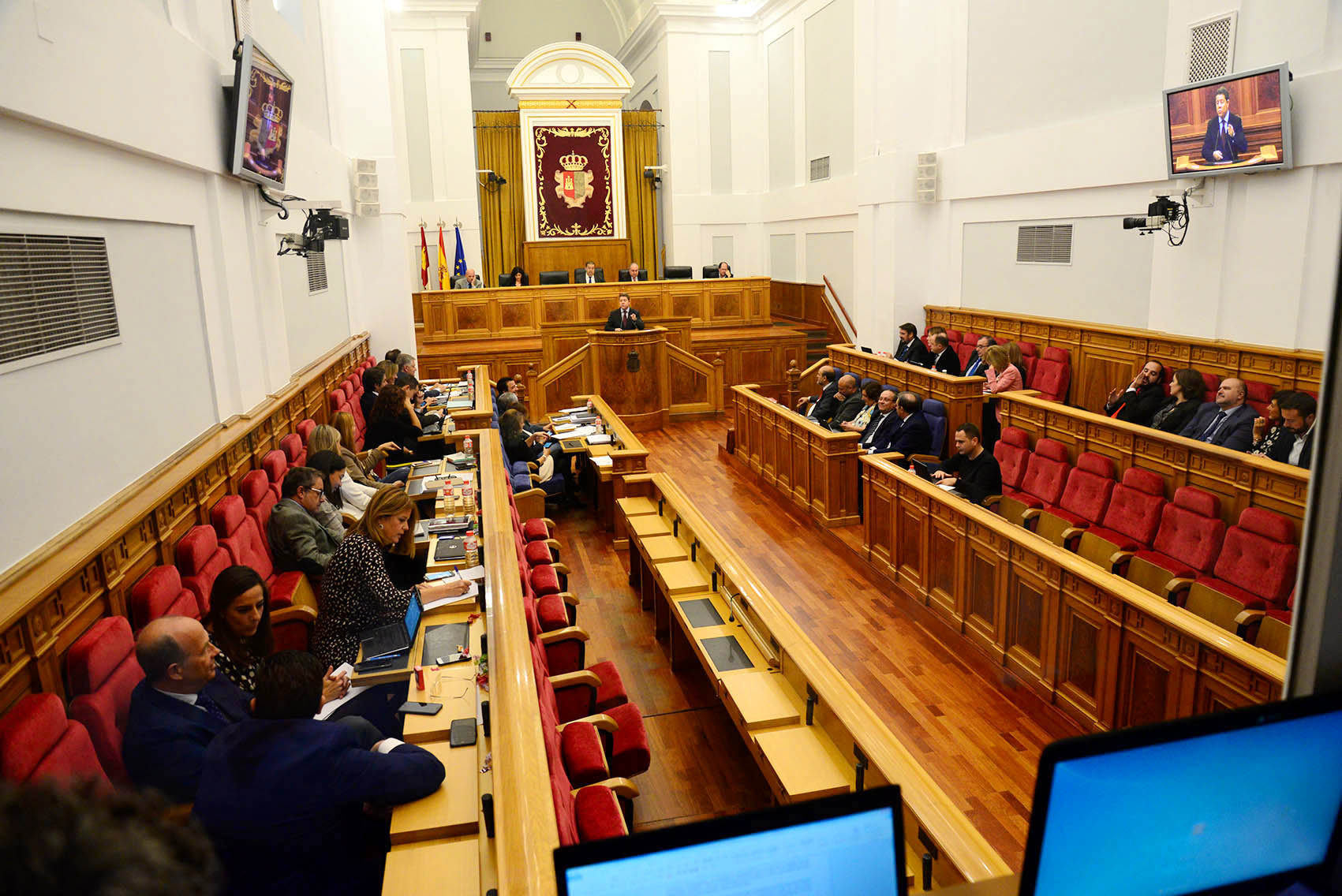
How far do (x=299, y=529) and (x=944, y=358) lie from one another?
7.27 metres

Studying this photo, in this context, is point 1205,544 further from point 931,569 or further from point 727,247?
point 727,247

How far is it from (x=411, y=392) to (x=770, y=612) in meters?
5.29

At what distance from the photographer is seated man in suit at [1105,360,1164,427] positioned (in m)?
7.43

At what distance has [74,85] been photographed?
11.2 feet

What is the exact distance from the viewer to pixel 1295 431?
5605 mm

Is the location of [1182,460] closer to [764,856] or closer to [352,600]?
[352,600]

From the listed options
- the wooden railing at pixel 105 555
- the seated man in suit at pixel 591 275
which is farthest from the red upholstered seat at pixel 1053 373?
the wooden railing at pixel 105 555

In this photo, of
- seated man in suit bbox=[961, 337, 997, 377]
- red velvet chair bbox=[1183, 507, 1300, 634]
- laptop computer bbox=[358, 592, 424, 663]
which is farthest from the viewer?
seated man in suit bbox=[961, 337, 997, 377]

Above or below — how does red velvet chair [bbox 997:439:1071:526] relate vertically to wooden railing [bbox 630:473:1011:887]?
above

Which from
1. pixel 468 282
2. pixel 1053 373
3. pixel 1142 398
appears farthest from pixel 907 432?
pixel 468 282

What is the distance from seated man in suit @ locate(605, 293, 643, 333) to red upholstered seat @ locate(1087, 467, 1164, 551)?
23.4ft

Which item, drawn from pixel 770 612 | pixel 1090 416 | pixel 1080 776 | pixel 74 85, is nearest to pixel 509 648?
pixel 770 612

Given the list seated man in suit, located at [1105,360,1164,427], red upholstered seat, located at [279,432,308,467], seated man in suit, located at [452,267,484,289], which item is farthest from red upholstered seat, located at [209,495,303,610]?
seated man in suit, located at [452,267,484,289]

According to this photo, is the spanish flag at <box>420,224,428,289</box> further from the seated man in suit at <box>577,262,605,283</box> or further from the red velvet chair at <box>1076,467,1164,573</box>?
the red velvet chair at <box>1076,467,1164,573</box>
